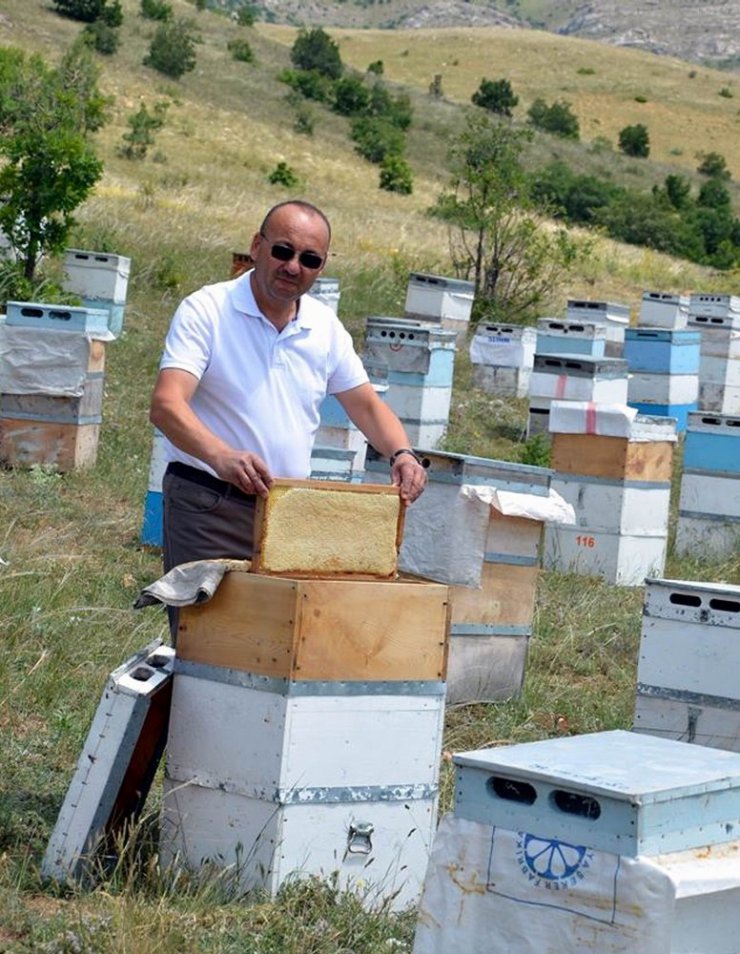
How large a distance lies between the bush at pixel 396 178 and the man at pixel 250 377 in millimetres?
38172

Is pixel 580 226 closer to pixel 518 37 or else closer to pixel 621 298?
pixel 621 298

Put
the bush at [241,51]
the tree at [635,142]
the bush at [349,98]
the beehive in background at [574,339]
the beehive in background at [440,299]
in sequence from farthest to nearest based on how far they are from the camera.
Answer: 1. the tree at [635,142]
2. the bush at [241,51]
3. the bush at [349,98]
4. the beehive in background at [440,299]
5. the beehive in background at [574,339]

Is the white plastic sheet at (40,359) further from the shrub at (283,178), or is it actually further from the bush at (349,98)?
the bush at (349,98)

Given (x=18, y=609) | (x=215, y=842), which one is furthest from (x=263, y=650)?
(x=18, y=609)

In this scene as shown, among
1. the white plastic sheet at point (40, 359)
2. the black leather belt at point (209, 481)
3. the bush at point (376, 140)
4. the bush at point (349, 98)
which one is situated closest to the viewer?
the black leather belt at point (209, 481)

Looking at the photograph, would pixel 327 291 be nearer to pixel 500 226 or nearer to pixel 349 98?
pixel 500 226

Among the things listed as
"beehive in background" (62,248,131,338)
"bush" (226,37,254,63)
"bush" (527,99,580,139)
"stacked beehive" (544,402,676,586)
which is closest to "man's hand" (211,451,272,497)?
"stacked beehive" (544,402,676,586)

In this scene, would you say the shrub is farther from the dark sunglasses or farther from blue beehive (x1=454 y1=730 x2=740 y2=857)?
blue beehive (x1=454 y1=730 x2=740 y2=857)

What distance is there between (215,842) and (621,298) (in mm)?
27336

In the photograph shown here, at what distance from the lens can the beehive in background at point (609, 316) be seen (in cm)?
1912

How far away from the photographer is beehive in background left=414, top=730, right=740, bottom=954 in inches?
122

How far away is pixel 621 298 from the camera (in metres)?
30.9

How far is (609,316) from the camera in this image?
19.8 metres

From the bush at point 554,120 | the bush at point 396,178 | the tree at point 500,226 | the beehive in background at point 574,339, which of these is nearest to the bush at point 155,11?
the bush at point 396,178
